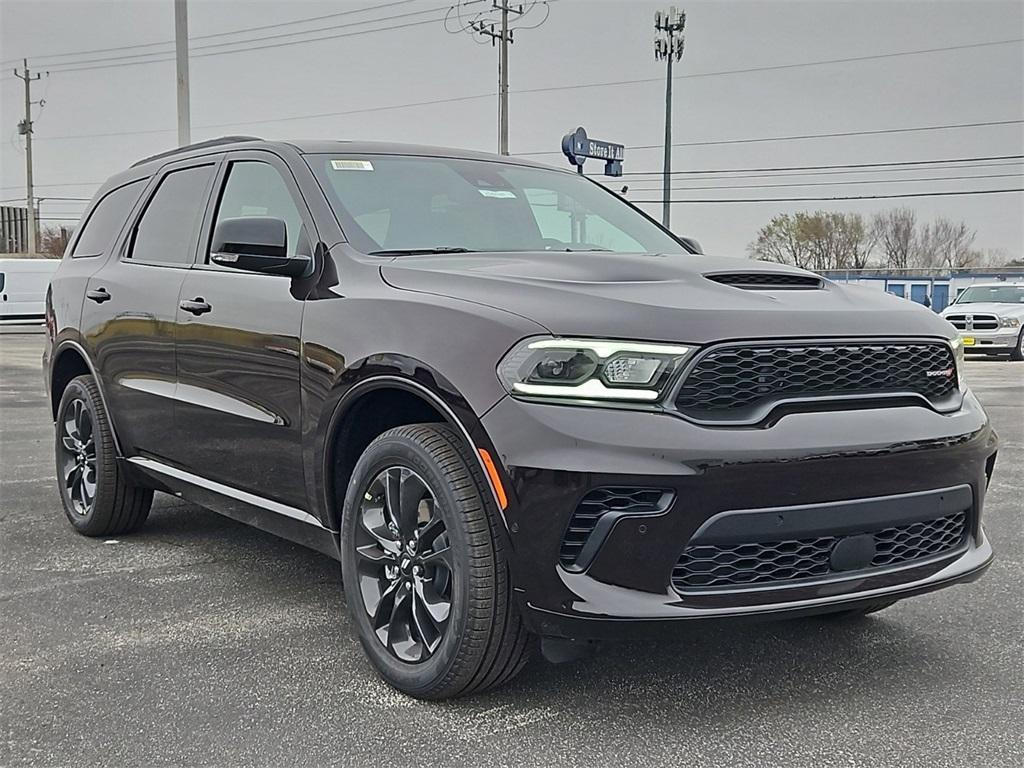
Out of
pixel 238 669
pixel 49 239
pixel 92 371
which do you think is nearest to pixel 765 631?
pixel 238 669

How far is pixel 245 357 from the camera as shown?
13.1 feet

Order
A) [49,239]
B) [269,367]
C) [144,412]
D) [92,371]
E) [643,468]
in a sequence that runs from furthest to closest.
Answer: [49,239], [92,371], [144,412], [269,367], [643,468]

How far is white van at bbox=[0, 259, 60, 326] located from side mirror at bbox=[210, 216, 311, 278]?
30360mm

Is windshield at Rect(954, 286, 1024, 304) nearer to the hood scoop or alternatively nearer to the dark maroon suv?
the dark maroon suv

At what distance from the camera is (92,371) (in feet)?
17.2

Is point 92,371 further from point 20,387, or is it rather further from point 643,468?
point 20,387

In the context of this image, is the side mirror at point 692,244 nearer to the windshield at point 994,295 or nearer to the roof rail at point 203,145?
the roof rail at point 203,145

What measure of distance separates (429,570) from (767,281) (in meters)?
1.41

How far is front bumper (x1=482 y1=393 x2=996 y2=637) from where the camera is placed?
2.75m

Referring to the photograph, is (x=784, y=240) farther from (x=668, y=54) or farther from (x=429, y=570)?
(x=429, y=570)

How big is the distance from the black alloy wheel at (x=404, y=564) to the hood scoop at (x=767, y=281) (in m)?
1.14

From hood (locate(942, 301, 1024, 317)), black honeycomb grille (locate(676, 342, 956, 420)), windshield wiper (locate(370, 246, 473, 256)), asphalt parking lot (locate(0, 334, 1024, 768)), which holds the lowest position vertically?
asphalt parking lot (locate(0, 334, 1024, 768))

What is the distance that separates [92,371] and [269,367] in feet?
5.99

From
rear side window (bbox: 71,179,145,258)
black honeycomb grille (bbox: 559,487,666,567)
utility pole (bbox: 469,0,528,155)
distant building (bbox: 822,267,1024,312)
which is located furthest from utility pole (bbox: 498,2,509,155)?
black honeycomb grille (bbox: 559,487,666,567)
